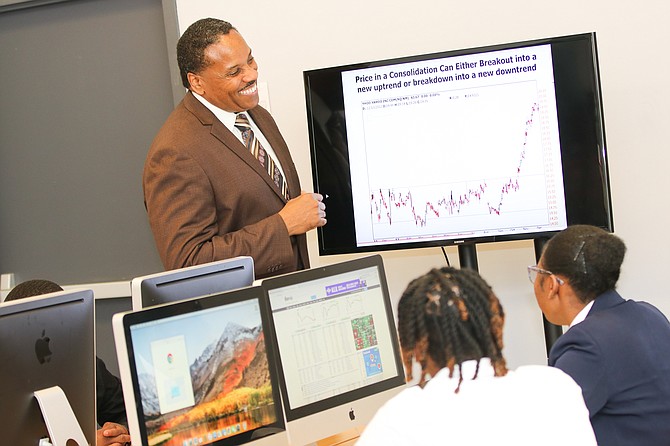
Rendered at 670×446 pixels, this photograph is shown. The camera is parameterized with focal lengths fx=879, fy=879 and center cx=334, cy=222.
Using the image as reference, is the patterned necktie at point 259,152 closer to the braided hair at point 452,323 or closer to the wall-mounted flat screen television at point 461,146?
the wall-mounted flat screen television at point 461,146

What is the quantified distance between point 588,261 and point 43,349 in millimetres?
1403

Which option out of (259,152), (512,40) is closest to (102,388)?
(259,152)

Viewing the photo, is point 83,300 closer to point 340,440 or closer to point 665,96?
point 340,440

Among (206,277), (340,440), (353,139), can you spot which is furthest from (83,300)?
(353,139)

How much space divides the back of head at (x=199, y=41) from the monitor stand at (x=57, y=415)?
1224mm

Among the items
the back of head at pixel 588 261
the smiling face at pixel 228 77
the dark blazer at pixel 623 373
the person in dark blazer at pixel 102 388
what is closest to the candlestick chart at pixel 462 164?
the smiling face at pixel 228 77

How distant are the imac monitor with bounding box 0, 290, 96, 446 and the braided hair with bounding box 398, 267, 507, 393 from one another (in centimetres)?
86

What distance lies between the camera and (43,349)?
1983mm

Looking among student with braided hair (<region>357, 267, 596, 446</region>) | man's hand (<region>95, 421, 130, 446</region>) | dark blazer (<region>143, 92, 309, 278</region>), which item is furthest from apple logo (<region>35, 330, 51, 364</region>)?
student with braided hair (<region>357, 267, 596, 446</region>)

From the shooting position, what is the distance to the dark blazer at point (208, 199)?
2.68m

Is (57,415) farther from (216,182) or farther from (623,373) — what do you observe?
(623,373)

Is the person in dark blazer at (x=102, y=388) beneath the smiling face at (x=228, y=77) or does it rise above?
beneath

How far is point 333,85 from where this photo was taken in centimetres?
312

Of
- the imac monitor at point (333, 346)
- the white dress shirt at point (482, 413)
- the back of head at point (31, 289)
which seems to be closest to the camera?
the white dress shirt at point (482, 413)
